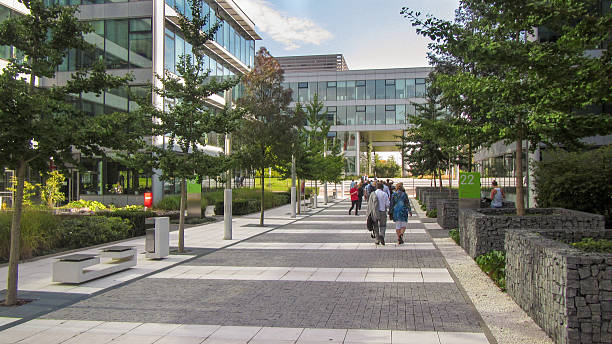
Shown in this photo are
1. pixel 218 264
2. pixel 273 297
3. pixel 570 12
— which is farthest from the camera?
pixel 218 264

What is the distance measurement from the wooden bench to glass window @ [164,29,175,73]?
22.6m

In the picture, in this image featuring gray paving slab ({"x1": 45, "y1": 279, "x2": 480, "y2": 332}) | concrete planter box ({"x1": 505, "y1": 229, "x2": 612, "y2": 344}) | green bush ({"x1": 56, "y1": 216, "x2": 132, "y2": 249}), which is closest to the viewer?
concrete planter box ({"x1": 505, "y1": 229, "x2": 612, "y2": 344})

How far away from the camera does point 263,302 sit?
775 centimetres

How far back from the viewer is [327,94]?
7162 cm

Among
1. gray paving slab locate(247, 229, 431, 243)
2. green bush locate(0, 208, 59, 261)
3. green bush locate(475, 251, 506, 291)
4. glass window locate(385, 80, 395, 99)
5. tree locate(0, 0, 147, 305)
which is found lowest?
gray paving slab locate(247, 229, 431, 243)

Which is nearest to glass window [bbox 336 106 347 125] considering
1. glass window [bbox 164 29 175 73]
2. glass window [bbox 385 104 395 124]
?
glass window [bbox 385 104 395 124]

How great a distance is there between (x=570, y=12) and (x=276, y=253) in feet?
28.9

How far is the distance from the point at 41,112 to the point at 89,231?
8098 millimetres

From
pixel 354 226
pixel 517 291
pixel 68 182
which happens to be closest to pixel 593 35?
pixel 517 291

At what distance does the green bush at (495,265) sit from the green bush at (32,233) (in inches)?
410

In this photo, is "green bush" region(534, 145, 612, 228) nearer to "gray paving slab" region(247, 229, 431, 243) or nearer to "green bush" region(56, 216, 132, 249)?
"gray paving slab" region(247, 229, 431, 243)

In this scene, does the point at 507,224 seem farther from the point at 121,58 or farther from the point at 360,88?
the point at 360,88

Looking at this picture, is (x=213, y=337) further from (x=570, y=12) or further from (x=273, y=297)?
(x=570, y=12)

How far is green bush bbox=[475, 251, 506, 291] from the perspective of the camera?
8781 mm
